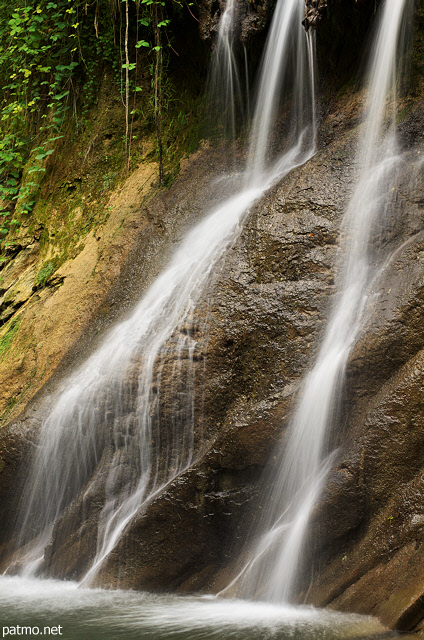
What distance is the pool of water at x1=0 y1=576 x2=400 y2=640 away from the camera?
2740 millimetres

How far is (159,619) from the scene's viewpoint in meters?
3.04

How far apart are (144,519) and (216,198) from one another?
339 centimetres

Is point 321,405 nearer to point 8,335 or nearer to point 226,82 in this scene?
point 8,335

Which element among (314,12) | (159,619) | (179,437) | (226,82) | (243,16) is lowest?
(159,619)

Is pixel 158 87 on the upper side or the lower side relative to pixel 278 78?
upper

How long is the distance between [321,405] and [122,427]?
154 centimetres

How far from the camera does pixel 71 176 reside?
6.93 metres

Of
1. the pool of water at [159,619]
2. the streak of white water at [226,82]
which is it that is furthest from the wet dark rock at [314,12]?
the pool of water at [159,619]

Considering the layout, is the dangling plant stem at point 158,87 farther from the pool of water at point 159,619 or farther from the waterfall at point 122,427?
the pool of water at point 159,619

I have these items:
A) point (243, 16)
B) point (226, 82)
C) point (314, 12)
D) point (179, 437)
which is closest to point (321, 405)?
point (179, 437)

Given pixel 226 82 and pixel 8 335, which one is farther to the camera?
pixel 226 82

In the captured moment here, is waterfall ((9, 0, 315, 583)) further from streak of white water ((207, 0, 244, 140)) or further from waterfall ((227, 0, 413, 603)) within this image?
streak of white water ((207, 0, 244, 140))

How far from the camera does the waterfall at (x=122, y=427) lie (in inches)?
156

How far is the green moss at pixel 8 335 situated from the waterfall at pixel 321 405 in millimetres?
3450
